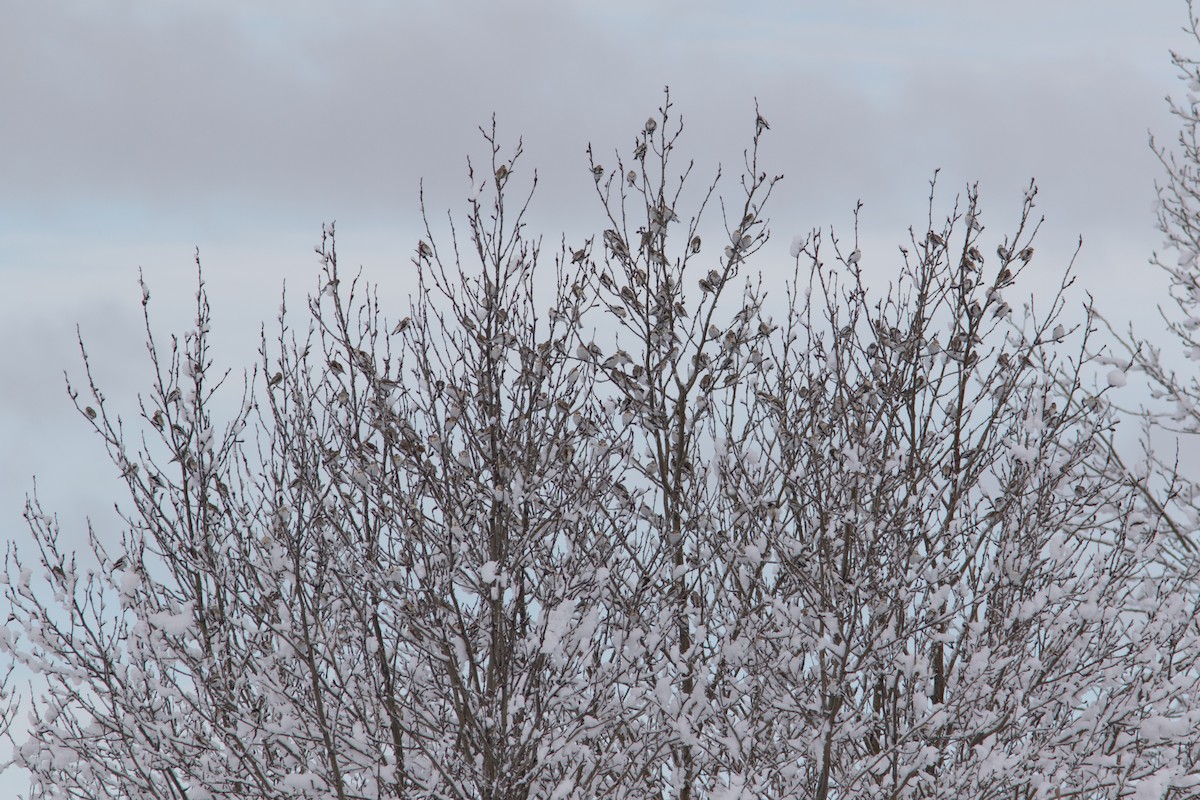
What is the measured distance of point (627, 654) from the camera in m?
6.52

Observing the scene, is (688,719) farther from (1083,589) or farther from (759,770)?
(1083,589)

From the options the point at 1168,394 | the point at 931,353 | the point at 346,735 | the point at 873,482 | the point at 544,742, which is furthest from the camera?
the point at 1168,394

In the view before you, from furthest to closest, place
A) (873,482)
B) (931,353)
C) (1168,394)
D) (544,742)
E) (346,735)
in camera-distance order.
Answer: (1168,394)
(931,353)
(873,482)
(346,735)
(544,742)

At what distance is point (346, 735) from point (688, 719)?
2.01m

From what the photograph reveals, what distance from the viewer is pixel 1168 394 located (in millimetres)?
12227

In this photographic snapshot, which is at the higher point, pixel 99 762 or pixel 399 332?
pixel 399 332

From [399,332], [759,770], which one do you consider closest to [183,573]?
[399,332]

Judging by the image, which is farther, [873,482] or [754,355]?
[754,355]

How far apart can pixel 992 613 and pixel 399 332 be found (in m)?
4.02

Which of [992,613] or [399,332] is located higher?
[399,332]

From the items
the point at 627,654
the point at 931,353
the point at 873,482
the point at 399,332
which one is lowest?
the point at 627,654

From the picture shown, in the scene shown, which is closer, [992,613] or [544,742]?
[544,742]

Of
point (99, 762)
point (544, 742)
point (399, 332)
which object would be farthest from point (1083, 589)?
point (99, 762)

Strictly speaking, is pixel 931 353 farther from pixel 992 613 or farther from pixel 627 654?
pixel 627 654
